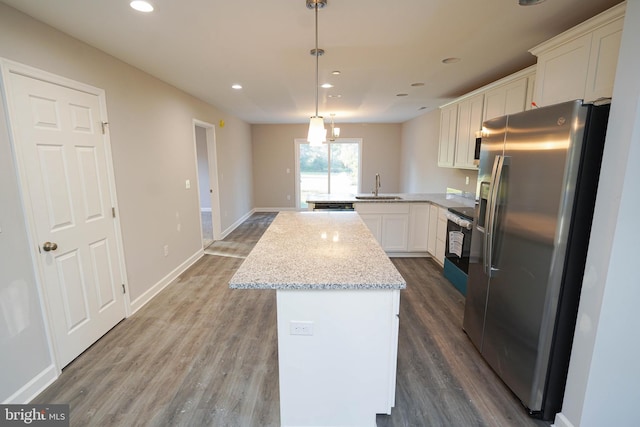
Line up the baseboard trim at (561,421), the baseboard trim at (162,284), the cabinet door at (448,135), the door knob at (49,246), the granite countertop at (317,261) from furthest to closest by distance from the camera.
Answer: the cabinet door at (448,135), the baseboard trim at (162,284), the door knob at (49,246), the baseboard trim at (561,421), the granite countertop at (317,261)

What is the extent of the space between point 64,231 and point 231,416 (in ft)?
5.83

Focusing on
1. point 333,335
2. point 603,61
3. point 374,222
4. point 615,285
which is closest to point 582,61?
point 603,61

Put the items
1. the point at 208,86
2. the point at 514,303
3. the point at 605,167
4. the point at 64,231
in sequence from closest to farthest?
the point at 605,167 < the point at 514,303 < the point at 64,231 < the point at 208,86

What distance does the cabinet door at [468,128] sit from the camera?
3420 millimetres

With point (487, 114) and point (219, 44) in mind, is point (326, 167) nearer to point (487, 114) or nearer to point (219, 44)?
point (487, 114)

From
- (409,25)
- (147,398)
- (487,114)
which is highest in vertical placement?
(409,25)

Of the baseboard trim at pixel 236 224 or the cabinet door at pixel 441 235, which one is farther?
the baseboard trim at pixel 236 224

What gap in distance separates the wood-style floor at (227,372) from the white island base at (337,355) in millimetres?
226

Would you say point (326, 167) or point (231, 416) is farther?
point (326, 167)

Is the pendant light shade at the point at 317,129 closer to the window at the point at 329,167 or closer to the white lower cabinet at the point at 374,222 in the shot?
the white lower cabinet at the point at 374,222

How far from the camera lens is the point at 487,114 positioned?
3.21 m

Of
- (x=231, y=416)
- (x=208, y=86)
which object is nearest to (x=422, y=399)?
(x=231, y=416)

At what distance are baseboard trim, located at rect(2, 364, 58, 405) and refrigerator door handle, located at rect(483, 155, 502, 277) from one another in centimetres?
312

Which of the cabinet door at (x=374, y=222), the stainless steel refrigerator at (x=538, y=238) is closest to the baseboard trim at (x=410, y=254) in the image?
the cabinet door at (x=374, y=222)
